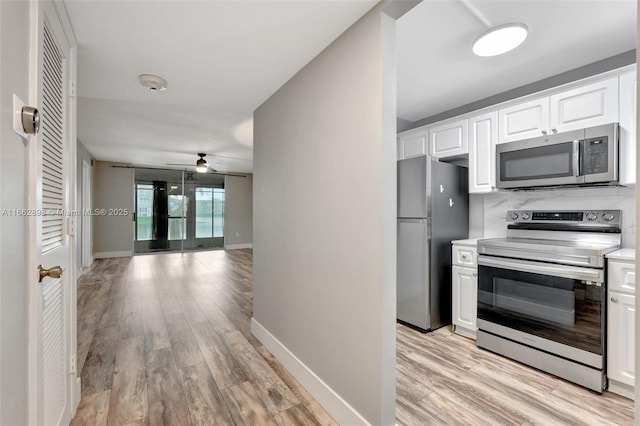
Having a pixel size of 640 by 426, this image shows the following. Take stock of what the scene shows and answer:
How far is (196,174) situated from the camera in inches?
320

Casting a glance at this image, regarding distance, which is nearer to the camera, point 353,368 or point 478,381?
point 353,368

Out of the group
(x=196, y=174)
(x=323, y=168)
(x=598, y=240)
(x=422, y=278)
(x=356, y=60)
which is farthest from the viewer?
(x=196, y=174)

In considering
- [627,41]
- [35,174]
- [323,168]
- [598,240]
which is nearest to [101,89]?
[35,174]

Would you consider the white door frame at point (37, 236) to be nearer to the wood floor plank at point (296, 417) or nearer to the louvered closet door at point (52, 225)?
the louvered closet door at point (52, 225)

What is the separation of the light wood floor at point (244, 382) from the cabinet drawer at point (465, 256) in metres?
0.71

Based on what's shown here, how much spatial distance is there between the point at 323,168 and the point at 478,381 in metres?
1.85

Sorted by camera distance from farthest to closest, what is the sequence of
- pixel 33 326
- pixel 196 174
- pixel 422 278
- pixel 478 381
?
pixel 196 174 < pixel 422 278 < pixel 478 381 < pixel 33 326

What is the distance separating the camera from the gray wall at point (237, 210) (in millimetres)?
8562

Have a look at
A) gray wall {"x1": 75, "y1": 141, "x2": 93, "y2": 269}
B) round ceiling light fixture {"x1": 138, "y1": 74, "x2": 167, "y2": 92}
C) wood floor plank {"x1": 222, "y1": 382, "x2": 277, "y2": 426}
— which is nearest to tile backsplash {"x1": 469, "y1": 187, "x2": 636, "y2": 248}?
wood floor plank {"x1": 222, "y1": 382, "x2": 277, "y2": 426}

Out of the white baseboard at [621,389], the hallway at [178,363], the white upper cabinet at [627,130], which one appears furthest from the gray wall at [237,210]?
the white baseboard at [621,389]

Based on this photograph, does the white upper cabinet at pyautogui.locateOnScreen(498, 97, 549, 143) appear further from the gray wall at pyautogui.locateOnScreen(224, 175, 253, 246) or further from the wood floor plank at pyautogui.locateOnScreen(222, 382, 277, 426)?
the gray wall at pyautogui.locateOnScreen(224, 175, 253, 246)

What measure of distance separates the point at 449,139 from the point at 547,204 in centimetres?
108

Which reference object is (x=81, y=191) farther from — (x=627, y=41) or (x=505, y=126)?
(x=627, y=41)

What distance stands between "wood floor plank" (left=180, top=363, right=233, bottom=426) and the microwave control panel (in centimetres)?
298
